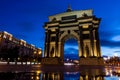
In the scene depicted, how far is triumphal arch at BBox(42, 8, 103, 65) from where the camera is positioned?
102ft

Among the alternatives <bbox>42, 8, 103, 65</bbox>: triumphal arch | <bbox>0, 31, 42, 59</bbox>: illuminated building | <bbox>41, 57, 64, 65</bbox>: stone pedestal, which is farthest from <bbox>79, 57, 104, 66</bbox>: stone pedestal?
<bbox>0, 31, 42, 59</bbox>: illuminated building

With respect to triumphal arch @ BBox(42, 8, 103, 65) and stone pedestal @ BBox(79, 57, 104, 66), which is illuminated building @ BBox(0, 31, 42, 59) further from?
stone pedestal @ BBox(79, 57, 104, 66)

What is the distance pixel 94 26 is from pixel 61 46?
9.28 m

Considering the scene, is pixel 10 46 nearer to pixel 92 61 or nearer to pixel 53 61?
pixel 53 61

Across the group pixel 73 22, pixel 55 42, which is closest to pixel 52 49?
pixel 55 42

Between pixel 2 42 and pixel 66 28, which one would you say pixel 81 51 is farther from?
pixel 2 42

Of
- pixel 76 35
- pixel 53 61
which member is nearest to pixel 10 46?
pixel 53 61

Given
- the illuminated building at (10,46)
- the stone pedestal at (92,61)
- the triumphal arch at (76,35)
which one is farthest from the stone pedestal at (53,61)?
the illuminated building at (10,46)

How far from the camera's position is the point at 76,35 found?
33906mm

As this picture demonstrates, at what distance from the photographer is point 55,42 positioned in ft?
116

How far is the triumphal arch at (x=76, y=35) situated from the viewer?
102ft

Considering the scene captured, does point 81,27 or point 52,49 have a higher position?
point 81,27

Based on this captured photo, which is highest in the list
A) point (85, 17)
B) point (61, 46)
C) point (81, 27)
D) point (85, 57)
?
point (85, 17)

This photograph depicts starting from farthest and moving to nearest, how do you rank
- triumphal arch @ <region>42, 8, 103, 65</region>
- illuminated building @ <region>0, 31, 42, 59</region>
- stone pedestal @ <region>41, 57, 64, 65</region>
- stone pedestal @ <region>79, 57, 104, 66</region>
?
illuminated building @ <region>0, 31, 42, 59</region> → stone pedestal @ <region>41, 57, 64, 65</region> → triumphal arch @ <region>42, 8, 103, 65</region> → stone pedestal @ <region>79, 57, 104, 66</region>
